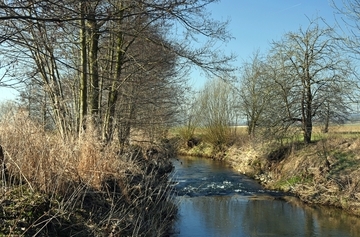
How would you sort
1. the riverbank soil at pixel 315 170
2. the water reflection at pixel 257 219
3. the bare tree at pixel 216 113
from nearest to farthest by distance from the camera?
the water reflection at pixel 257 219 < the riverbank soil at pixel 315 170 < the bare tree at pixel 216 113

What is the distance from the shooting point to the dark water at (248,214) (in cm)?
998

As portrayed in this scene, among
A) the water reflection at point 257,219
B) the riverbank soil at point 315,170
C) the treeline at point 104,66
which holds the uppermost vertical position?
the treeline at point 104,66

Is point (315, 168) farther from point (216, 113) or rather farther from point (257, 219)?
point (216, 113)

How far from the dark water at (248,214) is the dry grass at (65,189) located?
283cm

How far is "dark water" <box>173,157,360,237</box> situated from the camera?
9.98m

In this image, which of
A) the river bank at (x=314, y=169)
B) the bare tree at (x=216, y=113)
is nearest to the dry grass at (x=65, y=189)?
the river bank at (x=314, y=169)

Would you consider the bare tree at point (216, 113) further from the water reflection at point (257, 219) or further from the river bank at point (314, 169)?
the water reflection at point (257, 219)

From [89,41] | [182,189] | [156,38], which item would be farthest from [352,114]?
[89,41]

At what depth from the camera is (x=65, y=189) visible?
5.53 metres

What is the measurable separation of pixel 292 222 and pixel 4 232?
28.9 feet

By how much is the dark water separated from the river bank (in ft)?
2.33

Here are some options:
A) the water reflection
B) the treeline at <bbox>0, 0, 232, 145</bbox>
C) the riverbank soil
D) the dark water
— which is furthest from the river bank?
the treeline at <bbox>0, 0, 232, 145</bbox>

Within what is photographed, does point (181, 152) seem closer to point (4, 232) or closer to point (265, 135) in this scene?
point (265, 135)

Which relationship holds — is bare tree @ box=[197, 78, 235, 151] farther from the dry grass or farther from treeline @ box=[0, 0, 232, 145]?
the dry grass
